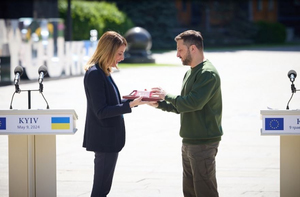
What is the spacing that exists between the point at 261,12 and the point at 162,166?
5074 centimetres

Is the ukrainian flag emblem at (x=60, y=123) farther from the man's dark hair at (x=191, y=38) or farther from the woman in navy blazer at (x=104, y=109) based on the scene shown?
the man's dark hair at (x=191, y=38)

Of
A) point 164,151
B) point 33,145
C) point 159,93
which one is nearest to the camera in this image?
point 159,93

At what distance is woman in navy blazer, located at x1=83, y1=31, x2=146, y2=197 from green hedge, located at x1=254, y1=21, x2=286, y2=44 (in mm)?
43948

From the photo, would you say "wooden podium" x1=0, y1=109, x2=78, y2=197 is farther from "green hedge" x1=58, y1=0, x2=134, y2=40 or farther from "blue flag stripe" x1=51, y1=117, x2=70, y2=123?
"green hedge" x1=58, y1=0, x2=134, y2=40

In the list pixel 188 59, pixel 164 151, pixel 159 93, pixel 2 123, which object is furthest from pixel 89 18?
pixel 188 59

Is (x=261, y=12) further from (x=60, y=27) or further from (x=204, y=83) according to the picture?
(x=204, y=83)

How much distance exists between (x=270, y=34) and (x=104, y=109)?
44.4m

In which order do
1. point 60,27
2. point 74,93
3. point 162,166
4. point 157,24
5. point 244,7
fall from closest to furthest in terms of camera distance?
1. point 162,166
2. point 74,93
3. point 60,27
4. point 157,24
5. point 244,7

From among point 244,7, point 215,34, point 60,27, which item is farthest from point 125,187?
point 244,7

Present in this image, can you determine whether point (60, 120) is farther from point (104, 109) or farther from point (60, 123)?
point (104, 109)

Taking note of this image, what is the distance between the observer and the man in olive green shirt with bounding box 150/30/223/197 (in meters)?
5.40

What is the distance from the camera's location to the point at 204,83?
211 inches

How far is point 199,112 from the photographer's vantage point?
5520 mm

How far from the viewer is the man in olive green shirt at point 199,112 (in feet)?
17.7
